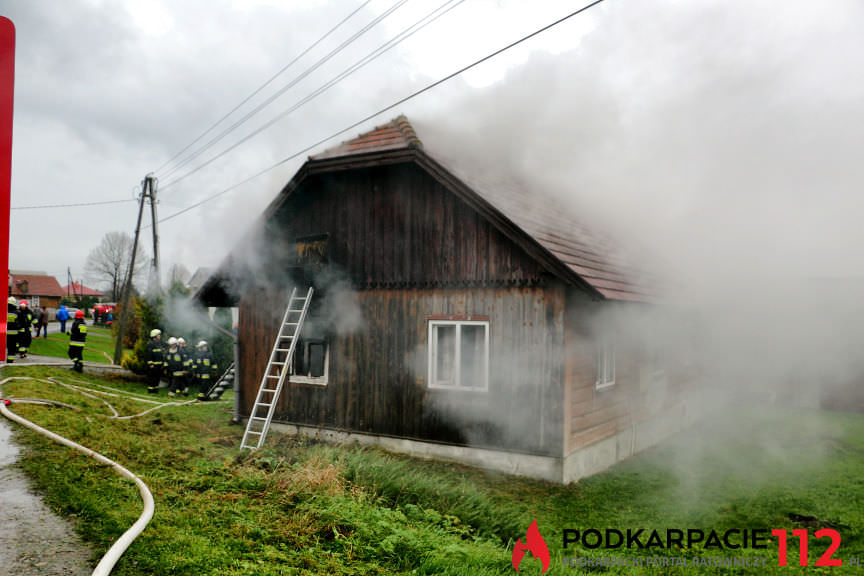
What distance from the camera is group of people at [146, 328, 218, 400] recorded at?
17.1 meters

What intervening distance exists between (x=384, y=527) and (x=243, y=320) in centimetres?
797

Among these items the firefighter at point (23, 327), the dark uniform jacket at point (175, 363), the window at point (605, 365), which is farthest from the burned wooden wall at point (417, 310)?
the firefighter at point (23, 327)

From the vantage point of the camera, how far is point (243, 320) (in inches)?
490

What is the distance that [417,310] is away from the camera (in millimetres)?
10055

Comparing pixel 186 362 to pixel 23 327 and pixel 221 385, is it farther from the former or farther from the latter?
pixel 23 327

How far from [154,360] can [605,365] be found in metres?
13.6

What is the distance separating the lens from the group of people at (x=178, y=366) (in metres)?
17.1

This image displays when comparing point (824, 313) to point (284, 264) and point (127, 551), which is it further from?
point (127, 551)

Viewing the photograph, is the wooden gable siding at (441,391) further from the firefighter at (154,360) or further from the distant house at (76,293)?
the distant house at (76,293)

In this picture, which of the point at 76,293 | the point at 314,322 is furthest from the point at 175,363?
the point at 76,293

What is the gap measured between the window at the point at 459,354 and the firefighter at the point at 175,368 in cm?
1050

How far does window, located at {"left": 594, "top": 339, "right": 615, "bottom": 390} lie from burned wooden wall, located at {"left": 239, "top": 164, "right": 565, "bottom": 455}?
1.74 meters

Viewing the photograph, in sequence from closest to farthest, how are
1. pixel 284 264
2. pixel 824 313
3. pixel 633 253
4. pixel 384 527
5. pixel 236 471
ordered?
1. pixel 384 527
2. pixel 236 471
3. pixel 284 264
4. pixel 633 253
5. pixel 824 313

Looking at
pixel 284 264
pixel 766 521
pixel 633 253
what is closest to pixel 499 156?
pixel 633 253
